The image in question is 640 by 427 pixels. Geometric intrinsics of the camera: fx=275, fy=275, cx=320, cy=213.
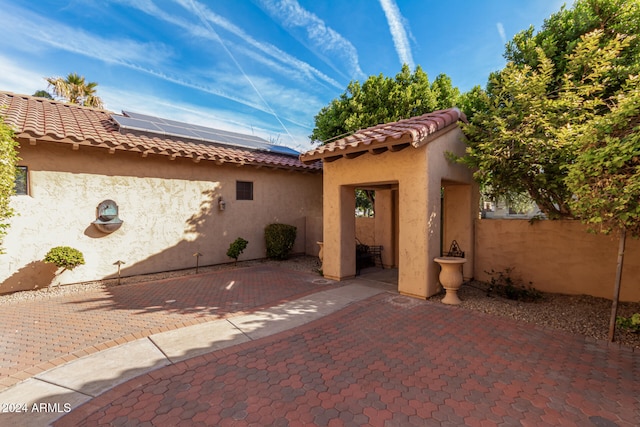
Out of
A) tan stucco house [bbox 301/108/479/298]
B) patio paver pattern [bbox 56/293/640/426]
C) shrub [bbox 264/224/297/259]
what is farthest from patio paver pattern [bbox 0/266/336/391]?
shrub [bbox 264/224/297/259]

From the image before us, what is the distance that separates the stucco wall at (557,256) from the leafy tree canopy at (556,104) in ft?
2.19

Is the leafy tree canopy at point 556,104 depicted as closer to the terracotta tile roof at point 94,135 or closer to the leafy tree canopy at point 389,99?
the leafy tree canopy at point 389,99

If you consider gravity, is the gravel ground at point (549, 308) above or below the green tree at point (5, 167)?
below

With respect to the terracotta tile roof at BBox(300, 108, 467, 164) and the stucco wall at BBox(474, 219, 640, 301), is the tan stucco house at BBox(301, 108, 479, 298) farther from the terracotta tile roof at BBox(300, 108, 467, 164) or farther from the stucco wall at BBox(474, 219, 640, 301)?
the stucco wall at BBox(474, 219, 640, 301)

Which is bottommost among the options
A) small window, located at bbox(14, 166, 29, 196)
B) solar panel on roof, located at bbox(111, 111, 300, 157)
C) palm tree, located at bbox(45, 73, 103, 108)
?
small window, located at bbox(14, 166, 29, 196)

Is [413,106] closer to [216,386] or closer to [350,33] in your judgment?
[350,33]

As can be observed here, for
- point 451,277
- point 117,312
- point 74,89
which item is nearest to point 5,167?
point 117,312

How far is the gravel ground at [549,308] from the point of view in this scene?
17.5 feet

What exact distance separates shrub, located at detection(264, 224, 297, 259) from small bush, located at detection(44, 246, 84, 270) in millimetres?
6386

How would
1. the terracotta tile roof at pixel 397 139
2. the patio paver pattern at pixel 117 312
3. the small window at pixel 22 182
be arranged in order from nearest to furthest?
1. the patio paver pattern at pixel 117 312
2. the terracotta tile roof at pixel 397 139
3. the small window at pixel 22 182

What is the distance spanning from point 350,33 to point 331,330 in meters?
13.9

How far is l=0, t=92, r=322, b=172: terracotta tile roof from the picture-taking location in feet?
25.5

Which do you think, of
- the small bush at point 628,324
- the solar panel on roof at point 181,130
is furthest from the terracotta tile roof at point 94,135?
the small bush at point 628,324

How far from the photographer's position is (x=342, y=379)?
371 cm
